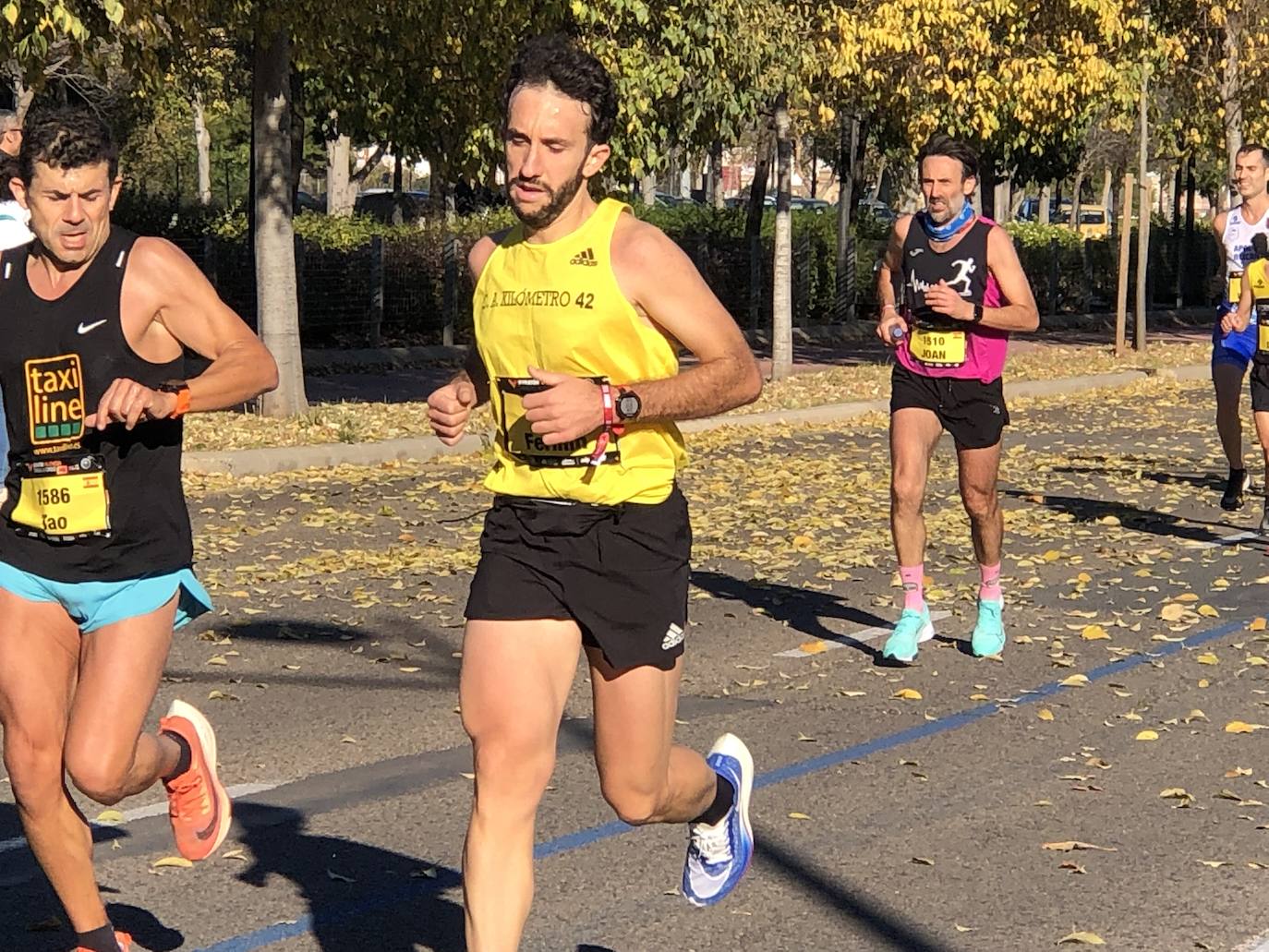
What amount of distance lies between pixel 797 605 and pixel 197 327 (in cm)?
573

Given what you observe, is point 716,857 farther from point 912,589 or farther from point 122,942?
point 912,589

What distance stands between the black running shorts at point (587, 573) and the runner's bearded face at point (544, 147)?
0.66 metres

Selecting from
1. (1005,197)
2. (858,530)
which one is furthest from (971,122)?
(1005,197)

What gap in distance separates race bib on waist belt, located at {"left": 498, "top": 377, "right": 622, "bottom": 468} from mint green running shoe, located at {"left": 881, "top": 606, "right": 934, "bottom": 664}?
4.41 meters

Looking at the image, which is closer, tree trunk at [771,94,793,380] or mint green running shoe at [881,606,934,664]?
mint green running shoe at [881,606,934,664]

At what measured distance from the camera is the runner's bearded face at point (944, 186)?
8586 millimetres

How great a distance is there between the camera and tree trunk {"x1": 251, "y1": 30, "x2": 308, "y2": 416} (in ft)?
58.3

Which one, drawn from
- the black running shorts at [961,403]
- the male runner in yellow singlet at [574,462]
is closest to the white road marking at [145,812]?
the male runner in yellow singlet at [574,462]

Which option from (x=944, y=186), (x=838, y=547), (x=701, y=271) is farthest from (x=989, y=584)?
(x=701, y=271)

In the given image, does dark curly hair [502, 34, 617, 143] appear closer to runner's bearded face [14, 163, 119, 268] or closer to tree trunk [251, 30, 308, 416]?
runner's bearded face [14, 163, 119, 268]

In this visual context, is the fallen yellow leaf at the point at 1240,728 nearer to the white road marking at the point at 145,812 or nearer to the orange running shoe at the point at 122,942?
the white road marking at the point at 145,812

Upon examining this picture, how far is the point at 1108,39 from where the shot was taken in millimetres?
26281

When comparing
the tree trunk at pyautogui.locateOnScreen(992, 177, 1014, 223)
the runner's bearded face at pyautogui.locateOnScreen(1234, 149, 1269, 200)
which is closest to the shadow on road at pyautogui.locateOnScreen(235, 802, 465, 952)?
the runner's bearded face at pyautogui.locateOnScreen(1234, 149, 1269, 200)

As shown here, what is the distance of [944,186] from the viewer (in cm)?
863
